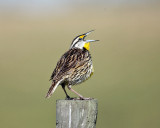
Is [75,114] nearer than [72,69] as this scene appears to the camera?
Yes

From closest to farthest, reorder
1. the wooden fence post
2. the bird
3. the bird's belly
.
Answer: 1. the wooden fence post
2. the bird
3. the bird's belly

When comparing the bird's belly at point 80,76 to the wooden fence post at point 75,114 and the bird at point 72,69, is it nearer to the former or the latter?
the bird at point 72,69

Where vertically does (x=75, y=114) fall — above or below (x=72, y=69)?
below

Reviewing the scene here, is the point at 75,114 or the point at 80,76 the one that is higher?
the point at 80,76

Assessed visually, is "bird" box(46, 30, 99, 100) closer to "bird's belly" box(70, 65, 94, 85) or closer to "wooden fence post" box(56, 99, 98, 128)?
"bird's belly" box(70, 65, 94, 85)

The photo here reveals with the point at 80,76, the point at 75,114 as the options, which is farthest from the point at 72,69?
the point at 75,114

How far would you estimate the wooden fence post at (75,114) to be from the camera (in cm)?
396

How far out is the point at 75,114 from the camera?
3.97m

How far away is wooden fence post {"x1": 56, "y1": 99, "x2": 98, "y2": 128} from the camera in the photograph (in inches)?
156

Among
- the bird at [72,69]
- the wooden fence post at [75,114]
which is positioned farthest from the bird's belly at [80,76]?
the wooden fence post at [75,114]

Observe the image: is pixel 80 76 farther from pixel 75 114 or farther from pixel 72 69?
pixel 75 114

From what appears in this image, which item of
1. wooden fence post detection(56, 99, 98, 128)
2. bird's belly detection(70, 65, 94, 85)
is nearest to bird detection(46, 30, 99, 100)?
bird's belly detection(70, 65, 94, 85)
